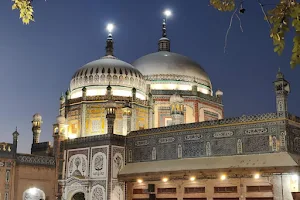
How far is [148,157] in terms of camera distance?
22641 millimetres

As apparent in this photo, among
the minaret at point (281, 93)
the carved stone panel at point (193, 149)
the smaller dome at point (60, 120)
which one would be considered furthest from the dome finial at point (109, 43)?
the minaret at point (281, 93)

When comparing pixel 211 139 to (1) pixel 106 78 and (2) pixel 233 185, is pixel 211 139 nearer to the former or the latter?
(2) pixel 233 185

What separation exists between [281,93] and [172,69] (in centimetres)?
1354

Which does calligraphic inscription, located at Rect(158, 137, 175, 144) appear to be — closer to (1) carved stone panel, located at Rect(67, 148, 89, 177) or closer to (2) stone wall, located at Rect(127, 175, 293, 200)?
(2) stone wall, located at Rect(127, 175, 293, 200)

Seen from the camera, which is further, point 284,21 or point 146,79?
point 146,79

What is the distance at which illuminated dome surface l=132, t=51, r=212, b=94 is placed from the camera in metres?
31.0

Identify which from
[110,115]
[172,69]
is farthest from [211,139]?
[172,69]

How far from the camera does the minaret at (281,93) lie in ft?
59.8

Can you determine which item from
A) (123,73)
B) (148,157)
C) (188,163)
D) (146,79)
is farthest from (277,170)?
(146,79)

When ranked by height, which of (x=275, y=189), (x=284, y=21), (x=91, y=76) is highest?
(x=91, y=76)

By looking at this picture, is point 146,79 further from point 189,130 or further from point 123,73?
point 189,130

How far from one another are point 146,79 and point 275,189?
15.0 m

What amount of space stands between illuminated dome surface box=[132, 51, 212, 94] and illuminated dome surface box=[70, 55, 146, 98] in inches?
120

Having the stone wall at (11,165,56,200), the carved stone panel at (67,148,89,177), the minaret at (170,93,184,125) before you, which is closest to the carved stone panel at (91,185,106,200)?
the carved stone panel at (67,148,89,177)
